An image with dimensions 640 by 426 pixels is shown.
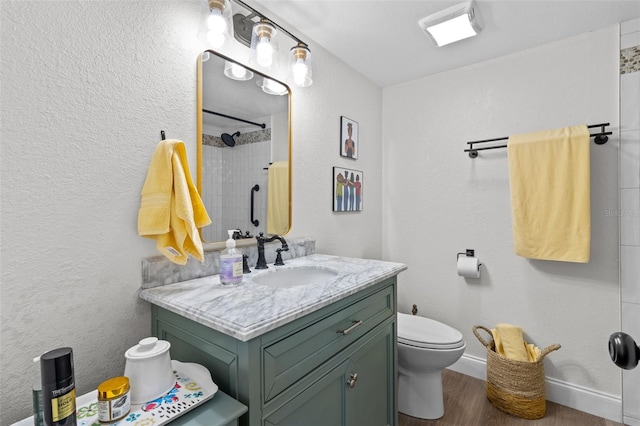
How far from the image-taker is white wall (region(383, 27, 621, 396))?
180cm

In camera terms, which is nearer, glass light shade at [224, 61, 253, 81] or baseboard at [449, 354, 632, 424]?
glass light shade at [224, 61, 253, 81]

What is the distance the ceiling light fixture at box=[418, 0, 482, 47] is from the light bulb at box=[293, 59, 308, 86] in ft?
2.33

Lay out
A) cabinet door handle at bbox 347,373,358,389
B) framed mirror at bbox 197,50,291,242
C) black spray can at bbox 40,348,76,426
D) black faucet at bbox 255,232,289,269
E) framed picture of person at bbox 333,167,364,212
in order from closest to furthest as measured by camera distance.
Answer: black spray can at bbox 40,348,76,426 < cabinet door handle at bbox 347,373,358,389 < framed mirror at bbox 197,50,291,242 < black faucet at bbox 255,232,289,269 < framed picture of person at bbox 333,167,364,212

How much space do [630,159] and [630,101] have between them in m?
0.32

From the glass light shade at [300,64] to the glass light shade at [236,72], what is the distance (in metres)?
0.25

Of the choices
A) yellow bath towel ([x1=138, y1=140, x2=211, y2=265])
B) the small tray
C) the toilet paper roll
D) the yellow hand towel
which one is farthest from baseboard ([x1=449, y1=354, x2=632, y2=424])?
yellow bath towel ([x1=138, y1=140, x2=211, y2=265])

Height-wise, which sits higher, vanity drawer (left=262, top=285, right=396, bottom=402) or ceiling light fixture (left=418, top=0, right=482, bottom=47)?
ceiling light fixture (left=418, top=0, right=482, bottom=47)

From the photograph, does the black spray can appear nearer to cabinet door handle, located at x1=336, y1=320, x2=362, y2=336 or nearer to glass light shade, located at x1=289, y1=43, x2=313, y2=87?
cabinet door handle, located at x1=336, y1=320, x2=362, y2=336

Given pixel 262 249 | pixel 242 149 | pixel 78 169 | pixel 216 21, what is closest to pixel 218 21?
pixel 216 21

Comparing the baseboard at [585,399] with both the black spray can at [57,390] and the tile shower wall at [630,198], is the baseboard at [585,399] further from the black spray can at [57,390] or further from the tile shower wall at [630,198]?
the black spray can at [57,390]

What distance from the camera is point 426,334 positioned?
1.83 meters

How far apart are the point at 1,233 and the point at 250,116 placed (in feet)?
3.39

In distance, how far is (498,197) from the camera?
2109 millimetres

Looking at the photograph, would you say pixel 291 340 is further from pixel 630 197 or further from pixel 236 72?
pixel 630 197
